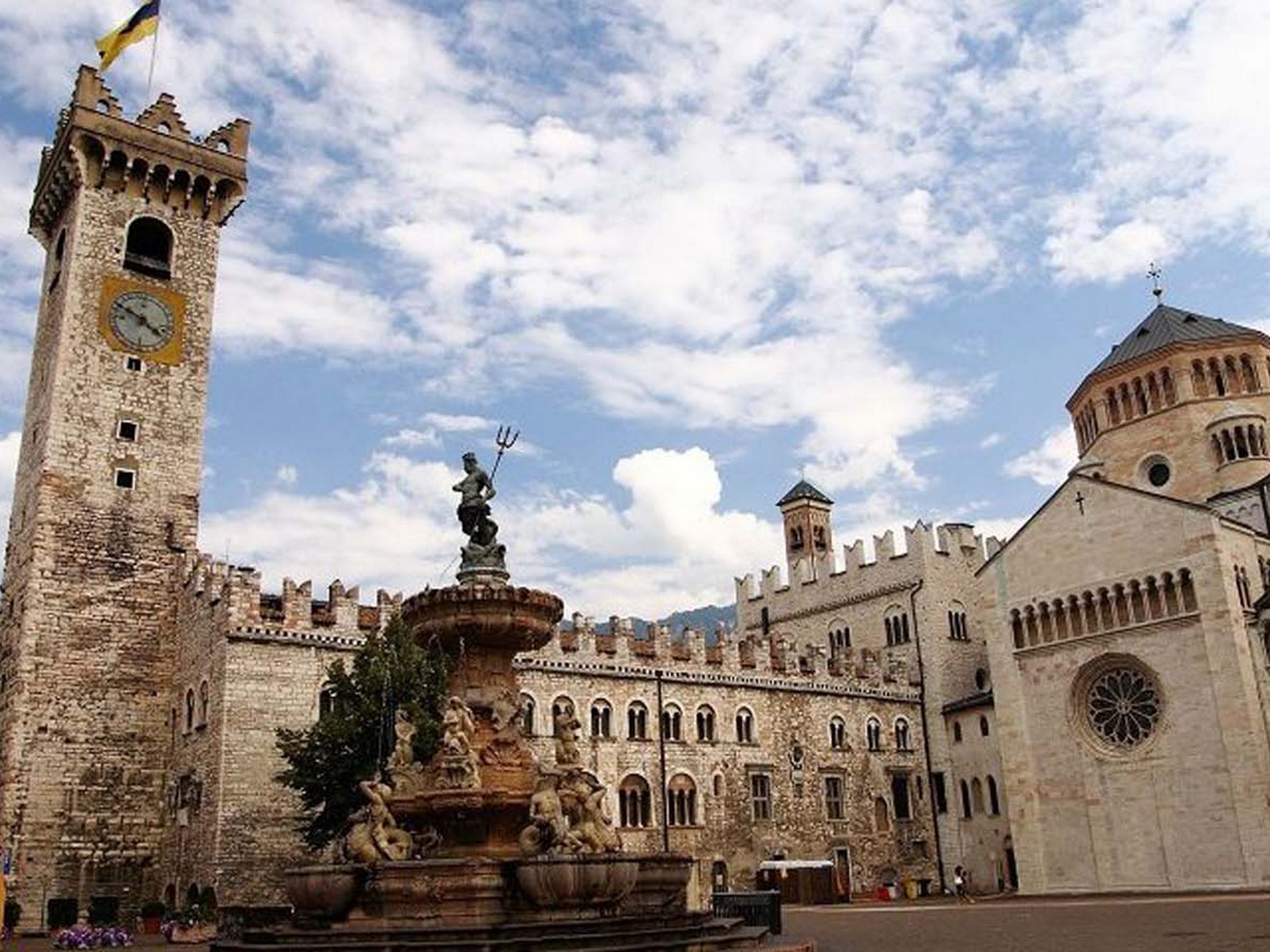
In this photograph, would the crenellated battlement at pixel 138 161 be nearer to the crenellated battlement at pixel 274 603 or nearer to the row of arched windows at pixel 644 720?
the crenellated battlement at pixel 274 603

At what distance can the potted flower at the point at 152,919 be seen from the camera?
32.8m

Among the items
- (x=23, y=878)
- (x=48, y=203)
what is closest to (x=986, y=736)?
(x=23, y=878)

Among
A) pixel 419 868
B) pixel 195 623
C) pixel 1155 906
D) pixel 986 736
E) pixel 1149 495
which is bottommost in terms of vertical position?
pixel 1155 906

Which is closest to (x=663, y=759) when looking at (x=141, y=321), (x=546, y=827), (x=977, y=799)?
(x=977, y=799)

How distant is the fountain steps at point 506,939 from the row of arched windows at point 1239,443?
138ft

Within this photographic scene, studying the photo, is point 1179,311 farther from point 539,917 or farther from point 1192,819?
point 539,917

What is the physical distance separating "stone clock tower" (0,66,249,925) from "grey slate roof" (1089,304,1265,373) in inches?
1601

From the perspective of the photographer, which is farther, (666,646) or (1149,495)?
(666,646)

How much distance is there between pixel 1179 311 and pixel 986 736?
23.0m

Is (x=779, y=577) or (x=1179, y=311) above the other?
(x=1179, y=311)

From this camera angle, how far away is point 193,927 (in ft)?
97.1

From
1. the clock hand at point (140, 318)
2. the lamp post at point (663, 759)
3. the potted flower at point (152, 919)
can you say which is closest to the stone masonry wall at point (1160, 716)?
the lamp post at point (663, 759)

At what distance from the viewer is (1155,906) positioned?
98.5 ft

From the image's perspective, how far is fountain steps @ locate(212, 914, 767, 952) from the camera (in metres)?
13.7
